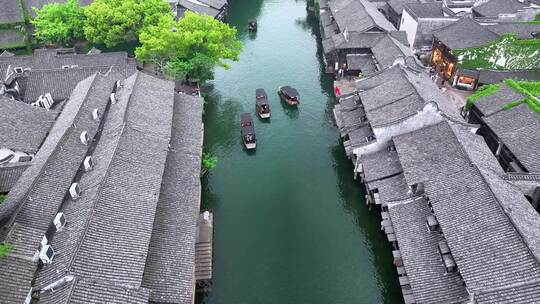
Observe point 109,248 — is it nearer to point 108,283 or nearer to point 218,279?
point 108,283

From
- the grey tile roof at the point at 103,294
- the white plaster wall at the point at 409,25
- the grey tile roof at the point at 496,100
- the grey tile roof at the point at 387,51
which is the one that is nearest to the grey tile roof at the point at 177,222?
the grey tile roof at the point at 103,294

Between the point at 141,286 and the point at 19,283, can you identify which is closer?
the point at 19,283

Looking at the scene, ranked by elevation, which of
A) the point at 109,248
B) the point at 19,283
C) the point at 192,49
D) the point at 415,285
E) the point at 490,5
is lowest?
the point at 415,285

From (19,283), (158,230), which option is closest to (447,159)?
(158,230)

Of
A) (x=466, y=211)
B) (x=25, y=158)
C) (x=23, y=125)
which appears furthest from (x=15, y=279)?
(x=466, y=211)

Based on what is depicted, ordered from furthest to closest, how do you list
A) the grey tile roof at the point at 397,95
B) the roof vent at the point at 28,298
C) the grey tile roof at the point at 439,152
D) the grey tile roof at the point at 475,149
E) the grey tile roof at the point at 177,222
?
the grey tile roof at the point at 397,95 → the grey tile roof at the point at 475,149 → the grey tile roof at the point at 439,152 → the grey tile roof at the point at 177,222 → the roof vent at the point at 28,298

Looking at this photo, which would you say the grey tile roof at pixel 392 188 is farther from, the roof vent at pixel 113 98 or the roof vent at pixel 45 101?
the roof vent at pixel 45 101

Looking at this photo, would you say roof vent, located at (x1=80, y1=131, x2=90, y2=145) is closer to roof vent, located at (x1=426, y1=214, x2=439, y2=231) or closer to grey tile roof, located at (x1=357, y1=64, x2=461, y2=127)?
grey tile roof, located at (x1=357, y1=64, x2=461, y2=127)
